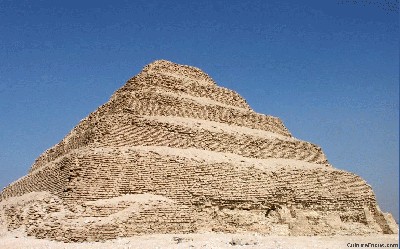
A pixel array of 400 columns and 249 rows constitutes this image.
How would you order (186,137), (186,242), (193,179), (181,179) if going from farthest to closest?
1. (186,137)
2. (193,179)
3. (181,179)
4. (186,242)

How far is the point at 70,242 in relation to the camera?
44.2 feet

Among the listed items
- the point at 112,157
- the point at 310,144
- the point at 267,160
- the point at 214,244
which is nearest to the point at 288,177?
the point at 267,160

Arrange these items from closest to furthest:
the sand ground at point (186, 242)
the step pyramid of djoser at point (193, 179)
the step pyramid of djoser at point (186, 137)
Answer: the sand ground at point (186, 242) → the step pyramid of djoser at point (193, 179) → the step pyramid of djoser at point (186, 137)

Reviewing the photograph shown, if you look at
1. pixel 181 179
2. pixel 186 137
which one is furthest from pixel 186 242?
pixel 186 137

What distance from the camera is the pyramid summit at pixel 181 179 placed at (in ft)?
48.6

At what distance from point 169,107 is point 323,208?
331 inches

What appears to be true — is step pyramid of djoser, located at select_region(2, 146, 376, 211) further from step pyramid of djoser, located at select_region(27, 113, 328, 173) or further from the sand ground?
the sand ground

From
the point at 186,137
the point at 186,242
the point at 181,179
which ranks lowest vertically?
the point at 186,242

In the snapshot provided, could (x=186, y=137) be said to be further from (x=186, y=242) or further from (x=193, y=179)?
(x=186, y=242)

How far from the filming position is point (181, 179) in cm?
1647

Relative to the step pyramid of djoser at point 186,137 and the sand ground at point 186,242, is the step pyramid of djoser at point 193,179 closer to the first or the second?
the step pyramid of djoser at point 186,137

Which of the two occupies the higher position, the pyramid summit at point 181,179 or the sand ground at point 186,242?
the pyramid summit at point 181,179

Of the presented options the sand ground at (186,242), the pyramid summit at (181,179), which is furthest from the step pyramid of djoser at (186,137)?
the sand ground at (186,242)

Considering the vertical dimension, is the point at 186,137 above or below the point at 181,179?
above
